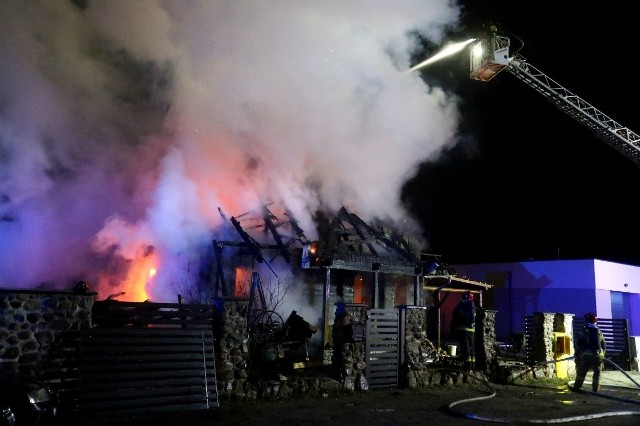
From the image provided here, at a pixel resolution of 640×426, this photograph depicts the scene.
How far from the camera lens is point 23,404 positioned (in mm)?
5441

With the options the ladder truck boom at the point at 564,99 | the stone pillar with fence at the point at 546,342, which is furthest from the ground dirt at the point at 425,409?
the ladder truck boom at the point at 564,99

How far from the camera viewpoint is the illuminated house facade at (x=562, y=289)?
2092 cm

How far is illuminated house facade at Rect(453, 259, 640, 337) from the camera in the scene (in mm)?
20922

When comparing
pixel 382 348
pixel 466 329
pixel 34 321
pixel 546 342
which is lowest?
pixel 546 342

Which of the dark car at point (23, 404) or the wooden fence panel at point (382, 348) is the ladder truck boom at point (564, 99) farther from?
the dark car at point (23, 404)

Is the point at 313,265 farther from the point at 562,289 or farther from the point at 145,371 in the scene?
the point at 562,289

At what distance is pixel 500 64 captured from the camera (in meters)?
16.3

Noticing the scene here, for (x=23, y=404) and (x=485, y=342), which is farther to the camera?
(x=485, y=342)

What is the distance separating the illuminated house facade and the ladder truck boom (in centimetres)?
610

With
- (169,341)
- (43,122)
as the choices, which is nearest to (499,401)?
(169,341)

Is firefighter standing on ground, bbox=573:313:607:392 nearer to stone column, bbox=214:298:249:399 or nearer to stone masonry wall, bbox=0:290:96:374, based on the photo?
stone column, bbox=214:298:249:399

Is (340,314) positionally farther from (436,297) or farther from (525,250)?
(525,250)

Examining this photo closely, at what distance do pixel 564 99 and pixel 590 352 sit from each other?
1021 centimetres

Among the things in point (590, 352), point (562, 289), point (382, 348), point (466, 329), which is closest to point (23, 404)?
point (382, 348)
